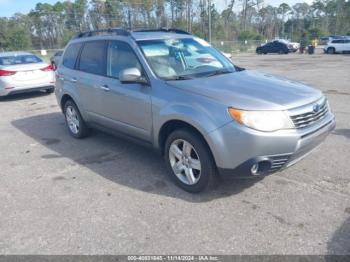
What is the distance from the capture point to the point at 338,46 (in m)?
33.5

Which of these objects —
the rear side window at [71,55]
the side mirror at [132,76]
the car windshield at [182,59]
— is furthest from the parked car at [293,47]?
the side mirror at [132,76]

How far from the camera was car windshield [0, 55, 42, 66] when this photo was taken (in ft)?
34.0

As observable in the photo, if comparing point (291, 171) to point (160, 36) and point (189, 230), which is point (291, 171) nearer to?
point (189, 230)

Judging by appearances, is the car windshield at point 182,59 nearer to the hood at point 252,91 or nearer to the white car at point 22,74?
the hood at point 252,91

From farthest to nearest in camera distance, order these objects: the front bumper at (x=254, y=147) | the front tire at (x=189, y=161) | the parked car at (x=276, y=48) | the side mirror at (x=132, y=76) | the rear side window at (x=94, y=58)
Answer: the parked car at (x=276, y=48), the rear side window at (x=94, y=58), the side mirror at (x=132, y=76), the front tire at (x=189, y=161), the front bumper at (x=254, y=147)

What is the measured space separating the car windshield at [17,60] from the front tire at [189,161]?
822cm

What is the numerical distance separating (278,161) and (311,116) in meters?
0.65

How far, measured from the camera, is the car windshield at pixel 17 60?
34.0 ft

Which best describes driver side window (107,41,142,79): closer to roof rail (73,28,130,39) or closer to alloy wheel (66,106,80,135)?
roof rail (73,28,130,39)

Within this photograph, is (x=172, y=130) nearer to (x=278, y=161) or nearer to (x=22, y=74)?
(x=278, y=161)

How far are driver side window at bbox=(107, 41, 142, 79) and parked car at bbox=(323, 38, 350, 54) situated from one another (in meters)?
33.5

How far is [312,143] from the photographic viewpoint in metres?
3.62

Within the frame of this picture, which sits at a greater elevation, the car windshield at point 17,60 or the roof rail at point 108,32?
the roof rail at point 108,32

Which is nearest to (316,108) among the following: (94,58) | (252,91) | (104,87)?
(252,91)
